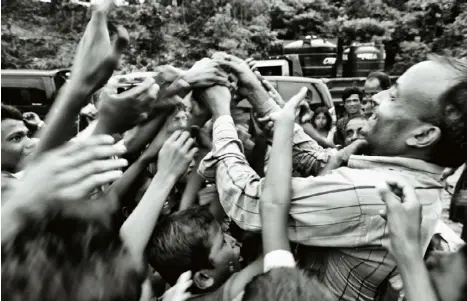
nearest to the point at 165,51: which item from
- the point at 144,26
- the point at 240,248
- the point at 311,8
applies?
the point at 144,26

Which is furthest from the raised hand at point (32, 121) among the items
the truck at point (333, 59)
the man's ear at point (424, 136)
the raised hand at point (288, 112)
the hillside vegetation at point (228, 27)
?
the truck at point (333, 59)

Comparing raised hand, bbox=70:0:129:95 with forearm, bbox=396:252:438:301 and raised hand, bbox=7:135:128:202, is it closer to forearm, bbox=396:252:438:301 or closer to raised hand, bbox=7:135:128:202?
raised hand, bbox=7:135:128:202

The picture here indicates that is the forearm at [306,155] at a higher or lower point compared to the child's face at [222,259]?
higher

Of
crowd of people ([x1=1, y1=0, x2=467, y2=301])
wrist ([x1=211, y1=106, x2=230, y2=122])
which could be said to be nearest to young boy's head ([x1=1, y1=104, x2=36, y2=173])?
crowd of people ([x1=1, y1=0, x2=467, y2=301])

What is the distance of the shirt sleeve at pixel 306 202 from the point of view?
143cm

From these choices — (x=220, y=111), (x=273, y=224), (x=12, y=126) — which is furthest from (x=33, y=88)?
(x=273, y=224)

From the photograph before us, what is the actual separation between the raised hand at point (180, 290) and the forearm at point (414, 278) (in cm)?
70

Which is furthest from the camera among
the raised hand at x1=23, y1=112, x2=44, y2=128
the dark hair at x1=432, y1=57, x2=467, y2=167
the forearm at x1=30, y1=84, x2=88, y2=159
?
the raised hand at x1=23, y1=112, x2=44, y2=128

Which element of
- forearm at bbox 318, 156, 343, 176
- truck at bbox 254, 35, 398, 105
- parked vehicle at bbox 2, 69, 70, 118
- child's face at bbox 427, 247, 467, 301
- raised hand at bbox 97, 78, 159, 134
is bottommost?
truck at bbox 254, 35, 398, 105

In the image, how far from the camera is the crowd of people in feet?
3.24

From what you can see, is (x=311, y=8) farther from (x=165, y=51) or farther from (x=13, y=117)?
(x=13, y=117)

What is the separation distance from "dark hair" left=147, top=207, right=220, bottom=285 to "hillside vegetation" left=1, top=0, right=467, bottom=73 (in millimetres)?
13131

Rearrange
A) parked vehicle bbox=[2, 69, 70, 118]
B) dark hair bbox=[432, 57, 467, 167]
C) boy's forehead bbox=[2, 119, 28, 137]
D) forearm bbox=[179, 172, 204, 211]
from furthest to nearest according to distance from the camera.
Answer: parked vehicle bbox=[2, 69, 70, 118]
boy's forehead bbox=[2, 119, 28, 137]
forearm bbox=[179, 172, 204, 211]
dark hair bbox=[432, 57, 467, 167]

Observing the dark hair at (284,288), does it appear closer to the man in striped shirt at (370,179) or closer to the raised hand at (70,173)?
the man in striped shirt at (370,179)
